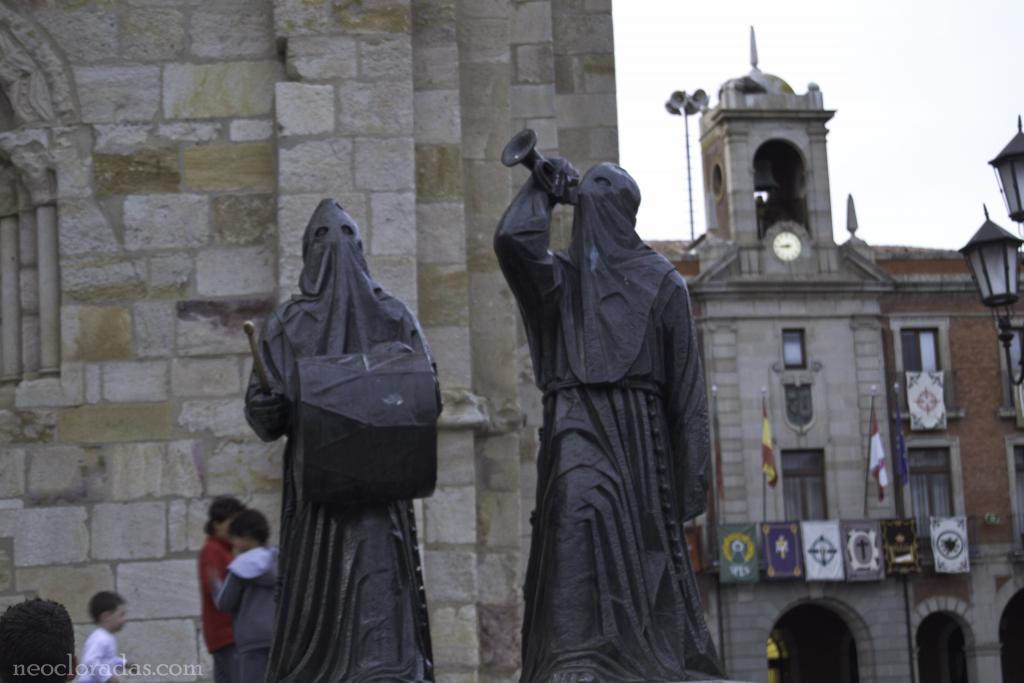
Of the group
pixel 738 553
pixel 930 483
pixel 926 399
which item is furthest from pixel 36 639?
pixel 930 483

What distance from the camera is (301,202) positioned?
10617 millimetres

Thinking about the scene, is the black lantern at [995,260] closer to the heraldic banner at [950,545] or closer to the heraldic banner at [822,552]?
the heraldic banner at [822,552]

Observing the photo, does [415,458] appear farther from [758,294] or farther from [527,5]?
[758,294]

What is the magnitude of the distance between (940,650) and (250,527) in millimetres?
40640

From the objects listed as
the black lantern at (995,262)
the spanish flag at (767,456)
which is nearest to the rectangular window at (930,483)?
the spanish flag at (767,456)

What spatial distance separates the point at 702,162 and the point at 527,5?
37375 millimetres

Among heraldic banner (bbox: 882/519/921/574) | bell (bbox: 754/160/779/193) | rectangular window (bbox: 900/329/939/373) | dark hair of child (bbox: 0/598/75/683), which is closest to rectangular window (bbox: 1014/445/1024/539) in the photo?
rectangular window (bbox: 900/329/939/373)

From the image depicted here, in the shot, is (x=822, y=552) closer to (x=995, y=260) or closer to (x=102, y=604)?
(x=995, y=260)

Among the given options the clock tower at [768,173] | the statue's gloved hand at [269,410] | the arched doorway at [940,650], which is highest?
the clock tower at [768,173]

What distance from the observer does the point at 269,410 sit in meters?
7.36

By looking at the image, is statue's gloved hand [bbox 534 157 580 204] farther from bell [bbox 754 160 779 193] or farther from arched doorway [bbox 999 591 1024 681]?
bell [bbox 754 160 779 193]

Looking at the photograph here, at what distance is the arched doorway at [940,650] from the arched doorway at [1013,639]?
0.98 meters

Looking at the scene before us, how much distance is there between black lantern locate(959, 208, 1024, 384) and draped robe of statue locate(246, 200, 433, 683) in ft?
18.7

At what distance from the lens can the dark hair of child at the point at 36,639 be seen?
446 centimetres
